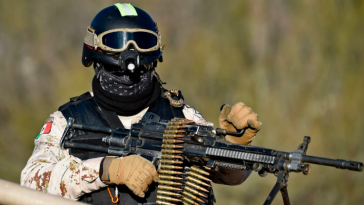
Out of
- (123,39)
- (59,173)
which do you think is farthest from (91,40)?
(59,173)

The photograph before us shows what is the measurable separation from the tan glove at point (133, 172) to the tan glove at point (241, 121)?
86 cm

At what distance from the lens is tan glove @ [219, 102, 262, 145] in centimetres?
452

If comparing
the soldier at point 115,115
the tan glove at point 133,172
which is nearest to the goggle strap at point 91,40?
the soldier at point 115,115

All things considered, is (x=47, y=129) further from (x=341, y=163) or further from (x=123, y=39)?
(x=341, y=163)

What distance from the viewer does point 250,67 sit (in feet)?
38.5

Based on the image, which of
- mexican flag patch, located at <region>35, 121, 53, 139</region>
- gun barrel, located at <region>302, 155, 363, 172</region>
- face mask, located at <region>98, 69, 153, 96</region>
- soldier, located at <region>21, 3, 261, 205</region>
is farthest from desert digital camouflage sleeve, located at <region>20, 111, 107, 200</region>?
gun barrel, located at <region>302, 155, 363, 172</region>

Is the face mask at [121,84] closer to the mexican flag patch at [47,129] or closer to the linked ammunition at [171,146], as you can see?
the mexican flag patch at [47,129]

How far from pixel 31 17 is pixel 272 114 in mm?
6161

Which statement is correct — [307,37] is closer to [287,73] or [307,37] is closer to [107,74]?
[287,73]

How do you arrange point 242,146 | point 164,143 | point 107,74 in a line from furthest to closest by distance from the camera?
point 107,74 < point 164,143 < point 242,146

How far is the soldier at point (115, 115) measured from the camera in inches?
182

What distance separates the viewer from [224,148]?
4430 mm

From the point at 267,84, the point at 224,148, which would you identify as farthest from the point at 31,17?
the point at 224,148

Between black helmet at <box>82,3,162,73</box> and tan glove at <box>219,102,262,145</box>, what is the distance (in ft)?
4.04
